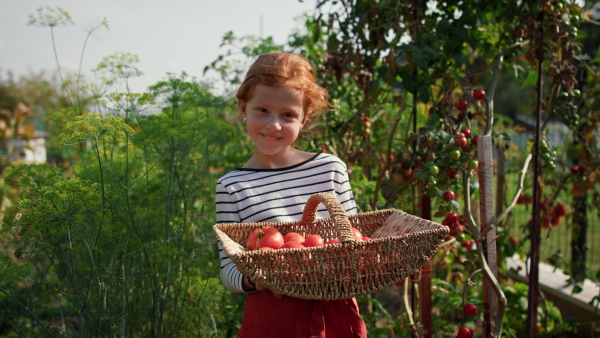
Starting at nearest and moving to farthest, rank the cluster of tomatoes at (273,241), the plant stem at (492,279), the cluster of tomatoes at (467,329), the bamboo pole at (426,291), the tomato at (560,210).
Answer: the cluster of tomatoes at (273,241), the plant stem at (492,279), the cluster of tomatoes at (467,329), the bamboo pole at (426,291), the tomato at (560,210)

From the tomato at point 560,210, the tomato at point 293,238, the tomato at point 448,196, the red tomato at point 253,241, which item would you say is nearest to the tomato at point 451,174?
the tomato at point 448,196

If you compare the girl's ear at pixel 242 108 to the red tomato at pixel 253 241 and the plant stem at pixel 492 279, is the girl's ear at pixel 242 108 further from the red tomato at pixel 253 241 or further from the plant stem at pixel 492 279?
the plant stem at pixel 492 279

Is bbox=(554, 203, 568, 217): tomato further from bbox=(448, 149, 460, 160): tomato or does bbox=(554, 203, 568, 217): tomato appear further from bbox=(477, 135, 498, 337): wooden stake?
bbox=(448, 149, 460, 160): tomato

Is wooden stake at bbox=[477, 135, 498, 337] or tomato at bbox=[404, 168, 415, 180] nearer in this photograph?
wooden stake at bbox=[477, 135, 498, 337]

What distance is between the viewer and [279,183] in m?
1.56

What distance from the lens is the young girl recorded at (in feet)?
4.27

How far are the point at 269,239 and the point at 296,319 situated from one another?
24 centimetres

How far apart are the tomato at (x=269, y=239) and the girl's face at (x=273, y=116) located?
11.8 inches

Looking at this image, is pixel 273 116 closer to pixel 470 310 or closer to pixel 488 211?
pixel 488 211

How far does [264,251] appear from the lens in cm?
110

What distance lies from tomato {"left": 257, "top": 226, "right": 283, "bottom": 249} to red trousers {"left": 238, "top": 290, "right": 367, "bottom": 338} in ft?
0.53

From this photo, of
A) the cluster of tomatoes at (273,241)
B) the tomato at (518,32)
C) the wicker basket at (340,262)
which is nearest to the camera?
the wicker basket at (340,262)

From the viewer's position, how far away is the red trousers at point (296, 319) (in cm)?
127

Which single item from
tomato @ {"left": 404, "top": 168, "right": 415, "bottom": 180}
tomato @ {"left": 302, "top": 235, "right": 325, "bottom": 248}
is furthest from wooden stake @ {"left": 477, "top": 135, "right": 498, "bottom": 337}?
tomato @ {"left": 302, "top": 235, "right": 325, "bottom": 248}
